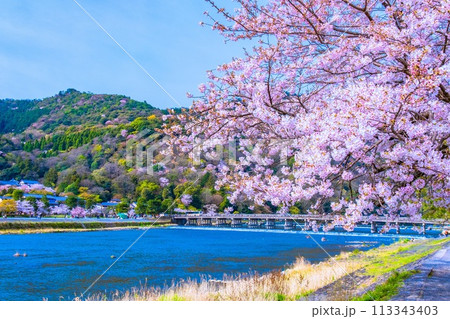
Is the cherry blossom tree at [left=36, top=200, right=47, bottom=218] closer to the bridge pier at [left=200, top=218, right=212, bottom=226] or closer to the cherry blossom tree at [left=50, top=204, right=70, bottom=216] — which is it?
the cherry blossom tree at [left=50, top=204, right=70, bottom=216]

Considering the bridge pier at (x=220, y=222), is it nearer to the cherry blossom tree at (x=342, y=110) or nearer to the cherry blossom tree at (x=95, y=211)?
the cherry blossom tree at (x=95, y=211)

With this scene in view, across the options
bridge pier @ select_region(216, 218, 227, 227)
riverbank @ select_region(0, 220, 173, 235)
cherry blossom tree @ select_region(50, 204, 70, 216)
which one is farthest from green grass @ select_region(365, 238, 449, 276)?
bridge pier @ select_region(216, 218, 227, 227)

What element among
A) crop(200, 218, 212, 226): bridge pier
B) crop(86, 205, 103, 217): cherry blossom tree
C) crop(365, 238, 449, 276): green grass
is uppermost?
crop(365, 238, 449, 276): green grass

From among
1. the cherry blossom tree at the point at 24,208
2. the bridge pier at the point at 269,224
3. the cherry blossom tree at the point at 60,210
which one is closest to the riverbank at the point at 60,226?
the cherry blossom tree at the point at 24,208

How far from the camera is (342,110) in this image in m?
3.68

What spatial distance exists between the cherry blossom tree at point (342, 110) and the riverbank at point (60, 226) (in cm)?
3867

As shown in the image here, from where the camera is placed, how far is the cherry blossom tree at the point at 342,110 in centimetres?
342

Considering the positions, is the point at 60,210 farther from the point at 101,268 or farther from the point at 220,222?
the point at 101,268

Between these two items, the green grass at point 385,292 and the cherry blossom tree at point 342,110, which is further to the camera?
the green grass at point 385,292

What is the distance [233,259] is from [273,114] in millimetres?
21126

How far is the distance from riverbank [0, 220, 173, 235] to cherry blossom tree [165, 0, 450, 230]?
38671 mm

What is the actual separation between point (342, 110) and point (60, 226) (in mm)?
52709

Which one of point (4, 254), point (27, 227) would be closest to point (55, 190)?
point (27, 227)

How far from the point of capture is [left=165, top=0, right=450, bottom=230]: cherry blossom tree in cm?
342
